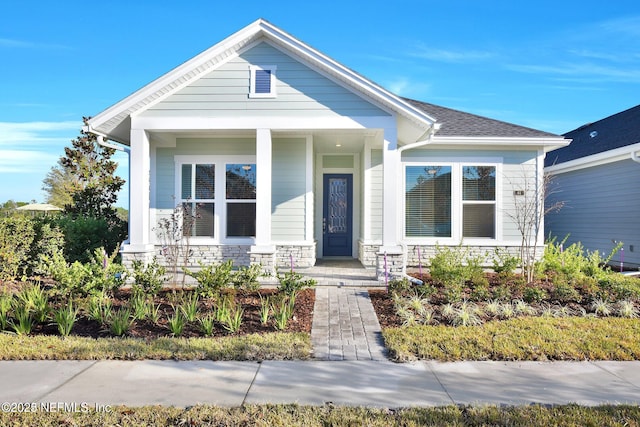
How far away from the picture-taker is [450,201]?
10.8 m

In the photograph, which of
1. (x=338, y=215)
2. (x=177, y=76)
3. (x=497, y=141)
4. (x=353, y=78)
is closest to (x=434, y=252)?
(x=338, y=215)

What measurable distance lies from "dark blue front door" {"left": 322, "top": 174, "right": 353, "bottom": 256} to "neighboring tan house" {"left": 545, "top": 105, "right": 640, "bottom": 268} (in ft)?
20.7

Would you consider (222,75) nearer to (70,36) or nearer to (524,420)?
(70,36)

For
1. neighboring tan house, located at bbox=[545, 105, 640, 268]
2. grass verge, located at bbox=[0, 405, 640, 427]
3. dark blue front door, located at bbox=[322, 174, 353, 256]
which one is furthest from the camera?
dark blue front door, located at bbox=[322, 174, 353, 256]

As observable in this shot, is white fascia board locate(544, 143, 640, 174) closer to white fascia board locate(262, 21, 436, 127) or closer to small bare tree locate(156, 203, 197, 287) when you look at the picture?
white fascia board locate(262, 21, 436, 127)

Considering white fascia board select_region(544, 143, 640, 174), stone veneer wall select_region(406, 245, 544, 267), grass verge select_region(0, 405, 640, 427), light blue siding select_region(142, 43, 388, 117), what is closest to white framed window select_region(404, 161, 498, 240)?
stone veneer wall select_region(406, 245, 544, 267)

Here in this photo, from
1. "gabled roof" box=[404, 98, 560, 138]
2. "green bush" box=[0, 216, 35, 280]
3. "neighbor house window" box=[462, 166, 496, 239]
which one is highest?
"gabled roof" box=[404, 98, 560, 138]

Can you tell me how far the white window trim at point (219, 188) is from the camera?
10328 millimetres

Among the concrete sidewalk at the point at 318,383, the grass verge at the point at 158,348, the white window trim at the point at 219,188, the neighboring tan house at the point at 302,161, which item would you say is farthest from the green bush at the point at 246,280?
the white window trim at the point at 219,188

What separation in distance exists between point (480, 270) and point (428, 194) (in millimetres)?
3231

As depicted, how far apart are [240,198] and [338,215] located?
2.95 metres

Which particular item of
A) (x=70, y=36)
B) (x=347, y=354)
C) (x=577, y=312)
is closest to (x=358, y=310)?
(x=347, y=354)

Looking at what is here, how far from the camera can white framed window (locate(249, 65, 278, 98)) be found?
8.77m

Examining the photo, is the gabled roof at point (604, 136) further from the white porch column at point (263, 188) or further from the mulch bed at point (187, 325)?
the mulch bed at point (187, 325)
